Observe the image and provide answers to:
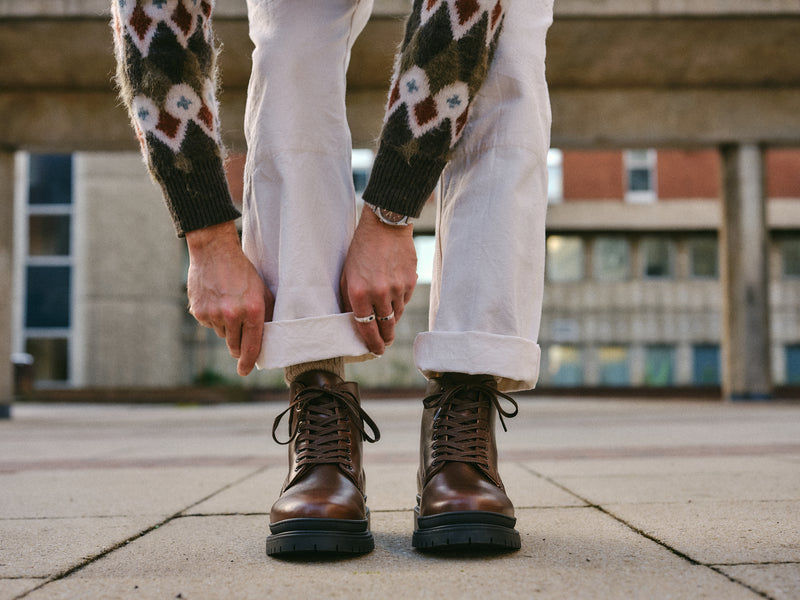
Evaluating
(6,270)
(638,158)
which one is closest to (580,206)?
(638,158)

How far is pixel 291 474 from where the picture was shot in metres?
1.48

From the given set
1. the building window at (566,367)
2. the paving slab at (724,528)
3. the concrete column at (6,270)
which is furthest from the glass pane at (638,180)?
the paving slab at (724,528)

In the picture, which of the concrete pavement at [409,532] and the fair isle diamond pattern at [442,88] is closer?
the concrete pavement at [409,532]

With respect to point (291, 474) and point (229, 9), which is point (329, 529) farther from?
point (229, 9)

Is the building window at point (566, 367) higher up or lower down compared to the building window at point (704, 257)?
lower down

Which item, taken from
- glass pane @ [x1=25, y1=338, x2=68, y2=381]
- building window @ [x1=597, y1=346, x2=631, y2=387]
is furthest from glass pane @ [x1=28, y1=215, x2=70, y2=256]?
building window @ [x1=597, y1=346, x2=631, y2=387]

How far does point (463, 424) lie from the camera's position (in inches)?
57.4

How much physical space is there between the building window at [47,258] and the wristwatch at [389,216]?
17505 mm

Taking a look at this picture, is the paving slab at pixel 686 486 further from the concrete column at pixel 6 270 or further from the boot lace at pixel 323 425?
the concrete column at pixel 6 270

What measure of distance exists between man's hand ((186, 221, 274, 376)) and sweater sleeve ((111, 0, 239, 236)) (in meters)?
0.03

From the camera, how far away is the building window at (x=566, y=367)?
20172mm

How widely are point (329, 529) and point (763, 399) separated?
1023cm

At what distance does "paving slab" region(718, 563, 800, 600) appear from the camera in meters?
1.00

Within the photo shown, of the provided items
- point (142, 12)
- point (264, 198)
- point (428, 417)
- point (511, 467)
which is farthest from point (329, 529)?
point (511, 467)
